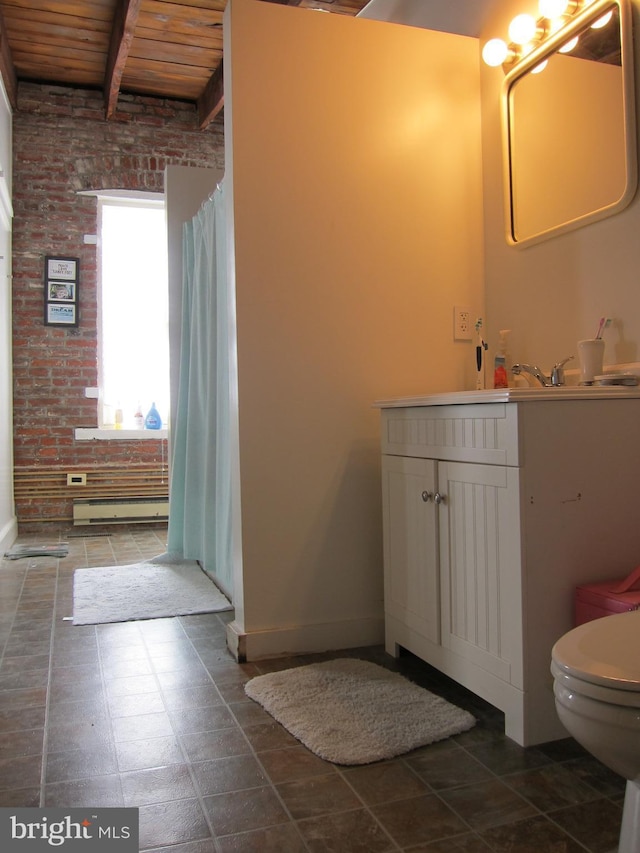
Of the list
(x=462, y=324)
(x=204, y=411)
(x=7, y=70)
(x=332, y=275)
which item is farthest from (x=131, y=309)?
(x=462, y=324)

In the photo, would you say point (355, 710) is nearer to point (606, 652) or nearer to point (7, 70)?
point (606, 652)

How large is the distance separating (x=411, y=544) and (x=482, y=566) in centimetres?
39

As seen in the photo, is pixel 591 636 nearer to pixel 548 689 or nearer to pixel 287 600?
pixel 548 689

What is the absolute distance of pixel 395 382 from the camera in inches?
100

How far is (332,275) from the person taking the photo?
2473mm

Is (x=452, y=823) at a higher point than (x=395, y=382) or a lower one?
lower

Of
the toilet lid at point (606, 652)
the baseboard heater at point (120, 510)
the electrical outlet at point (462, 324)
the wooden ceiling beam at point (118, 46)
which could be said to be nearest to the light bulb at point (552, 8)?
the electrical outlet at point (462, 324)

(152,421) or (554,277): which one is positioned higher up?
(554,277)

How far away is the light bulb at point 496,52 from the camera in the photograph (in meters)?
2.42

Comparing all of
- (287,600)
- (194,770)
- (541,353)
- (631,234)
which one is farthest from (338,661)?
(631,234)

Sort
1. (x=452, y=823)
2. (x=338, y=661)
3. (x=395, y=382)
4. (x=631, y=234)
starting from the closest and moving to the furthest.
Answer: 1. (x=452, y=823)
2. (x=631, y=234)
3. (x=338, y=661)
4. (x=395, y=382)

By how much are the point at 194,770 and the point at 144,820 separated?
0.70 feet

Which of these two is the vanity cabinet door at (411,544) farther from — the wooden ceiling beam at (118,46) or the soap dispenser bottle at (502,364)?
the wooden ceiling beam at (118,46)

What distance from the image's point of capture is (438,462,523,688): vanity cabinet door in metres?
1.69
